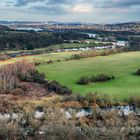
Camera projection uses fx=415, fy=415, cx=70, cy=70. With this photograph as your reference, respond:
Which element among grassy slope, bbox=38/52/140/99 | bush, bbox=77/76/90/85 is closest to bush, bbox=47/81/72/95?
grassy slope, bbox=38/52/140/99

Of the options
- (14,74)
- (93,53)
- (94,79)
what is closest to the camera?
(94,79)

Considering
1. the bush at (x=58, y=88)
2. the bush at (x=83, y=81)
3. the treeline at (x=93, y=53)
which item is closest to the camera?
the bush at (x=58, y=88)

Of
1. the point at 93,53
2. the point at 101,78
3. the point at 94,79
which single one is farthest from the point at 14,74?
the point at 93,53

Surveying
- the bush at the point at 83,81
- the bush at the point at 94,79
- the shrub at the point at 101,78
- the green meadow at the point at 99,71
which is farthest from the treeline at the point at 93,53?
the bush at the point at 83,81

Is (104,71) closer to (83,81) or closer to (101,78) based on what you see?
(101,78)

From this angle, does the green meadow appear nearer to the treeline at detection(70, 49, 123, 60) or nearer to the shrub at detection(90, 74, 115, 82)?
the shrub at detection(90, 74, 115, 82)

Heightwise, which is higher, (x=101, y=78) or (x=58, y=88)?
(x=101, y=78)

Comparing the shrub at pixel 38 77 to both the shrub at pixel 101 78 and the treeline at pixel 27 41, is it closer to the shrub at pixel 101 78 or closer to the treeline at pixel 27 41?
the shrub at pixel 101 78

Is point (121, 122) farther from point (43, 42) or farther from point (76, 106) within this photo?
point (43, 42)

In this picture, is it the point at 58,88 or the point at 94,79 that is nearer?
the point at 58,88
